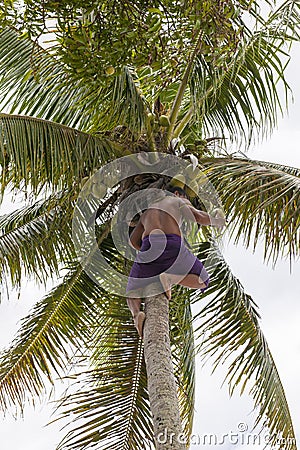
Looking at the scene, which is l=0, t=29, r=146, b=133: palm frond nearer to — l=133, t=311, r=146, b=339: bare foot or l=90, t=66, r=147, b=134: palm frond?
l=90, t=66, r=147, b=134: palm frond

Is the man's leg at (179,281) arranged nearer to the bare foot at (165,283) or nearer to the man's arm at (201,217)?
the bare foot at (165,283)

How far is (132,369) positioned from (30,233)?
1557mm

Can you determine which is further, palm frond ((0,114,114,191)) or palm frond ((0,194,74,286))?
palm frond ((0,194,74,286))

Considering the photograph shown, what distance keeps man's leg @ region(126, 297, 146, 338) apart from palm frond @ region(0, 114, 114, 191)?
1040 millimetres

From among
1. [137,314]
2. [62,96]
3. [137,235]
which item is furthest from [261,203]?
[62,96]

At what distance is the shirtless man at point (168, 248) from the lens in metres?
4.58

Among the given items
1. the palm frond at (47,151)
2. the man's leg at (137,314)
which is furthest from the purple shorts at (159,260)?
the palm frond at (47,151)

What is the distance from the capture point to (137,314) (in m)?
4.60

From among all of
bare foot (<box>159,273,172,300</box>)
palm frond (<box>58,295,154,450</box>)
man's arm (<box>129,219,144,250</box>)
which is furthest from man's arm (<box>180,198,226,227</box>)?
palm frond (<box>58,295,154,450</box>)

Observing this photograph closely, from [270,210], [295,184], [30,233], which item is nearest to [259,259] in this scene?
[270,210]

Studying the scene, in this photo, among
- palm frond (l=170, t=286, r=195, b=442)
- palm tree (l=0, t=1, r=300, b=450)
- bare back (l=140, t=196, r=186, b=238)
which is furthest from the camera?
palm frond (l=170, t=286, r=195, b=442)

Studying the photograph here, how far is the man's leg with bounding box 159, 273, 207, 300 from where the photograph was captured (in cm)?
459

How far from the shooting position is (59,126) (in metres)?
5.30

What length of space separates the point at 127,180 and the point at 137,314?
1050 millimetres
